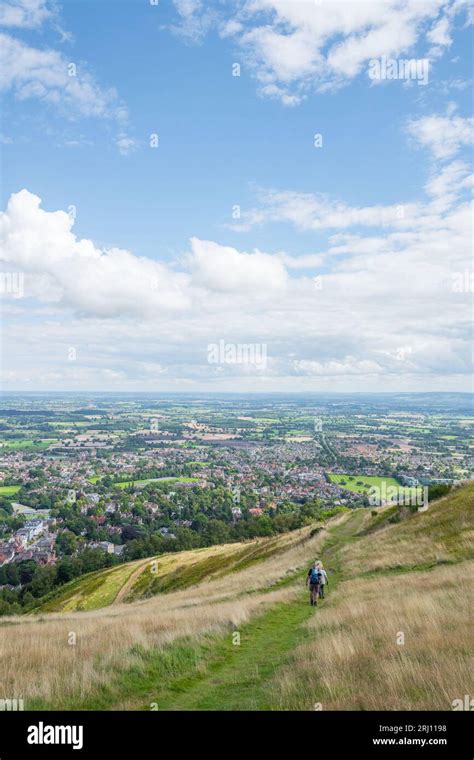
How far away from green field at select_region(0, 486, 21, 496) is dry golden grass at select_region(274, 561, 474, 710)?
15348 centimetres

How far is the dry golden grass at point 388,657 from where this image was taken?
22.7 ft

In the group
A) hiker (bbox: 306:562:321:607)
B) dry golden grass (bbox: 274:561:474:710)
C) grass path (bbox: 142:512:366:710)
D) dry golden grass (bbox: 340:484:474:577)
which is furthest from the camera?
dry golden grass (bbox: 340:484:474:577)

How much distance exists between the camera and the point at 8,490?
482ft

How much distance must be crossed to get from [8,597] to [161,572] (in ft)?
103

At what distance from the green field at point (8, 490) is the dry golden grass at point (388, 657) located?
153480mm

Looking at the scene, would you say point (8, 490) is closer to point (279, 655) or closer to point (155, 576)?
point (155, 576)

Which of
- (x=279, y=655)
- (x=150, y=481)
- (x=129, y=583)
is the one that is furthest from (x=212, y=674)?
(x=150, y=481)

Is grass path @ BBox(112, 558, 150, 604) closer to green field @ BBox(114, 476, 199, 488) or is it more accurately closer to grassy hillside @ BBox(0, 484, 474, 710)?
grassy hillside @ BBox(0, 484, 474, 710)

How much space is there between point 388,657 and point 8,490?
539 feet

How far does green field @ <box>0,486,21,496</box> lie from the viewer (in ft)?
467

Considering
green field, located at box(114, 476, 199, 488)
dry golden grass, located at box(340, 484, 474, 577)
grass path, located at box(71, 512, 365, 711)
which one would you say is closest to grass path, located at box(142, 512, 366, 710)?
grass path, located at box(71, 512, 365, 711)

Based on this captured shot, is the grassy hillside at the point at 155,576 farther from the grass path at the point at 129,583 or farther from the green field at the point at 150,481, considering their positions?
the green field at the point at 150,481
